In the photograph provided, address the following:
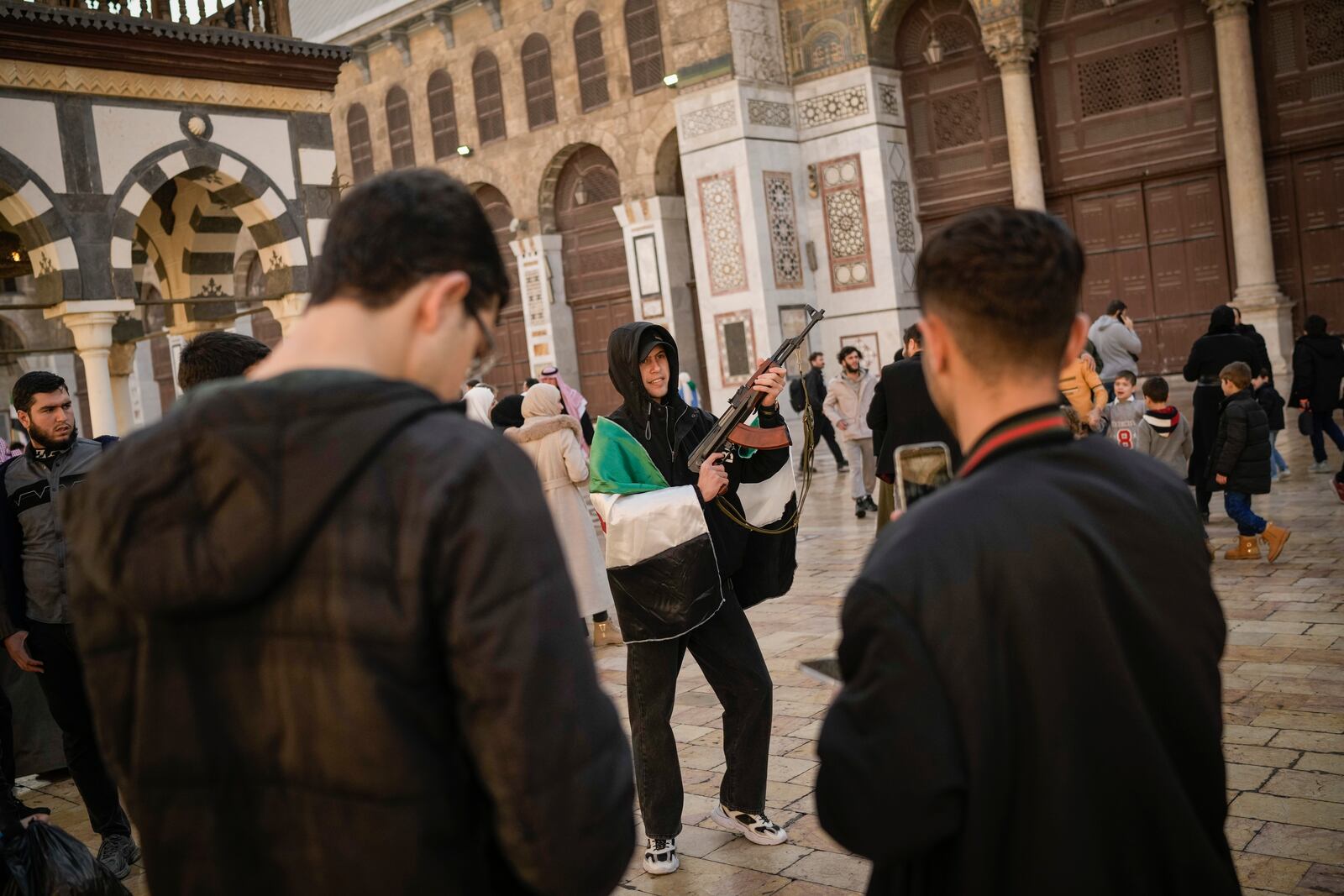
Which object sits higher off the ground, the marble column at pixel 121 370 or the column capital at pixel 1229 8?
the column capital at pixel 1229 8

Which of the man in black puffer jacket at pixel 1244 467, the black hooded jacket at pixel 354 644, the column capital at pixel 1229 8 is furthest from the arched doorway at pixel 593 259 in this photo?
the black hooded jacket at pixel 354 644

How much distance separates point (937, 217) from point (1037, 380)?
1640 centimetres

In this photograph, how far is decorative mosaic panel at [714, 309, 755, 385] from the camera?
1742 cm

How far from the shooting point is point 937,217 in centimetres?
1723

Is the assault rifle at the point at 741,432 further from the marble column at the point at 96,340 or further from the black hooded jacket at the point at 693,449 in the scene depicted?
the marble column at the point at 96,340

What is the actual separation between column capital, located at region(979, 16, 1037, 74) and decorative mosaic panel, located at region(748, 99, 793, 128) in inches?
124

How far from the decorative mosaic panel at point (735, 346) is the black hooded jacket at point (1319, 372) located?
8.18 meters

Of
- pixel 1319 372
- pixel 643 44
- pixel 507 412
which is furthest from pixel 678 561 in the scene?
pixel 643 44

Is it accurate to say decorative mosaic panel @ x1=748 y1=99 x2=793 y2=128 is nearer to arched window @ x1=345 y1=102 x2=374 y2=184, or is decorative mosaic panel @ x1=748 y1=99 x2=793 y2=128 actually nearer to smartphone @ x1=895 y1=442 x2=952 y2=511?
arched window @ x1=345 y1=102 x2=374 y2=184

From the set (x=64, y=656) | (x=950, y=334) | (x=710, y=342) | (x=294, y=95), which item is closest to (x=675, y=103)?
(x=710, y=342)

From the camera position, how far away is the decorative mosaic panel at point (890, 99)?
1675 cm

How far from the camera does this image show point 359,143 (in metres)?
24.5

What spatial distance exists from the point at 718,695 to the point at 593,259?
59.5 feet

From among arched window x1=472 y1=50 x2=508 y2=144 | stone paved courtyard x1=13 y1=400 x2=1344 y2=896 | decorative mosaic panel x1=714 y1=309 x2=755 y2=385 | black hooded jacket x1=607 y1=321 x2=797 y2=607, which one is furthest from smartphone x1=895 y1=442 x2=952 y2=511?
arched window x1=472 y1=50 x2=508 y2=144
